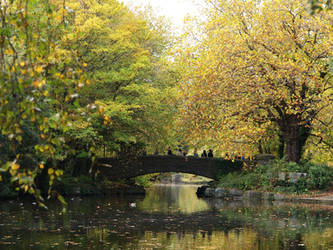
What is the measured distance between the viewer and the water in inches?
433

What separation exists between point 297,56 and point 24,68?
71.9ft

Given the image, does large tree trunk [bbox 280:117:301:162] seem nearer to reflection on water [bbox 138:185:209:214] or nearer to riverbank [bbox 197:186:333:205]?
riverbank [bbox 197:186:333:205]

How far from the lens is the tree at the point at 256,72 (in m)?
25.2

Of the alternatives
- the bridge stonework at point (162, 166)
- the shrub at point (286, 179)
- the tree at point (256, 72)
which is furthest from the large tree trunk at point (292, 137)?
the bridge stonework at point (162, 166)

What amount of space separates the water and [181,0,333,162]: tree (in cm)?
750

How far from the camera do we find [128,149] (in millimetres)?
36000

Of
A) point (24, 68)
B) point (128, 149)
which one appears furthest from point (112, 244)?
point (128, 149)

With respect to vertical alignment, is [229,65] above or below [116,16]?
below

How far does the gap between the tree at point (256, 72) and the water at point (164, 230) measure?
7501 millimetres

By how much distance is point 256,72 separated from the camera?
2595cm

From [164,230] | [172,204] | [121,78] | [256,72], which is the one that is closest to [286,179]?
[256,72]

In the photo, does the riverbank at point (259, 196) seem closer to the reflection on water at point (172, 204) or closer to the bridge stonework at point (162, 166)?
the reflection on water at point (172, 204)

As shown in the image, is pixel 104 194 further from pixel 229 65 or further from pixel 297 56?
pixel 297 56

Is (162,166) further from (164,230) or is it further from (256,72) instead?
(164,230)
